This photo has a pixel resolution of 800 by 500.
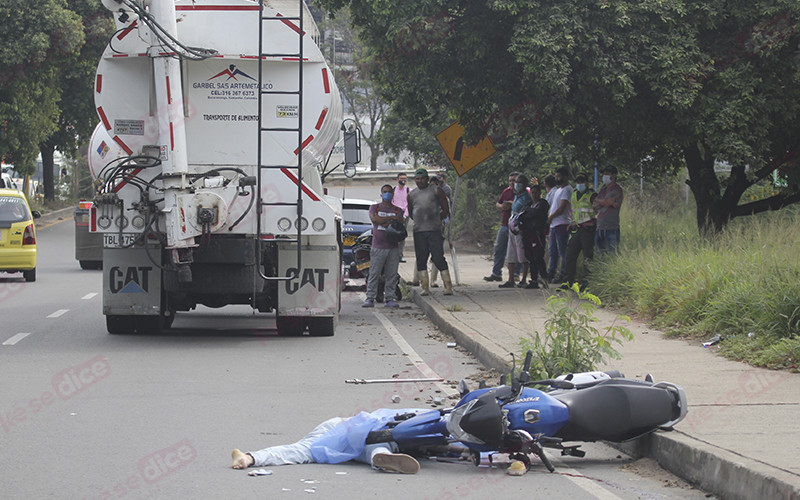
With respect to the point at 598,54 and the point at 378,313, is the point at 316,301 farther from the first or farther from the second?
the point at 598,54

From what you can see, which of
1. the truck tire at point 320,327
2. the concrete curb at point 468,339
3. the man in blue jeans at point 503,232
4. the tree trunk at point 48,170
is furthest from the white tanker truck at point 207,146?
the tree trunk at point 48,170

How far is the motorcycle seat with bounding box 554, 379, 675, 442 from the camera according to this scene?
6.36 metres

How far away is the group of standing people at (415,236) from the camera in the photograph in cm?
1638

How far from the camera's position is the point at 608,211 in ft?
53.9

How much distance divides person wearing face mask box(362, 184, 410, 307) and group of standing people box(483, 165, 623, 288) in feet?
6.99

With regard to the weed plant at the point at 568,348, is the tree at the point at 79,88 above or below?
above

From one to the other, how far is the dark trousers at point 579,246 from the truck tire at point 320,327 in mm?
5095

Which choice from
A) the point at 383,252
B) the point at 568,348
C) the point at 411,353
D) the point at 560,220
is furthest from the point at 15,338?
the point at 560,220

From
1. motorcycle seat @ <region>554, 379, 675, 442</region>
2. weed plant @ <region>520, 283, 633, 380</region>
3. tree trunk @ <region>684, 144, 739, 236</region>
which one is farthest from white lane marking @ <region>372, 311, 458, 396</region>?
tree trunk @ <region>684, 144, 739, 236</region>

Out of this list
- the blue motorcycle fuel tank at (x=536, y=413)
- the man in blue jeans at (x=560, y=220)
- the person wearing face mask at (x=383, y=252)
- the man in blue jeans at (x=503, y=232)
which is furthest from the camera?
the man in blue jeans at (x=503, y=232)

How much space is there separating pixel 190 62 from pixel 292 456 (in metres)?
6.73

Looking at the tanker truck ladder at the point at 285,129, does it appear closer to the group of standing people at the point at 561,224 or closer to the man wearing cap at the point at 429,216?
the man wearing cap at the point at 429,216

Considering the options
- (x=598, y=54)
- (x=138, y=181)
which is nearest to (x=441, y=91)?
(x=598, y=54)

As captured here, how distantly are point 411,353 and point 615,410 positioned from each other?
5.42 m
